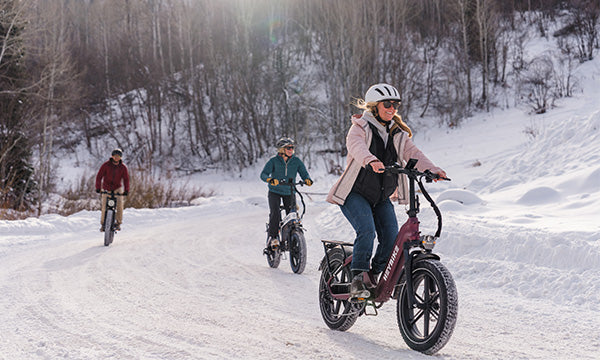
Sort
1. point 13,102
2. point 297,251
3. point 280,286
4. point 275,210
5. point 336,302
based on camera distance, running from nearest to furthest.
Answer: point 336,302 < point 280,286 < point 297,251 < point 275,210 < point 13,102

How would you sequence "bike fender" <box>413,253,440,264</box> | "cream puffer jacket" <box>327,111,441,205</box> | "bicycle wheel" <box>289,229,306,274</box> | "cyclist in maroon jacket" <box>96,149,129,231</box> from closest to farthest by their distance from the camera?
"bike fender" <box>413,253,440,264</box>, "cream puffer jacket" <box>327,111,441,205</box>, "bicycle wheel" <box>289,229,306,274</box>, "cyclist in maroon jacket" <box>96,149,129,231</box>

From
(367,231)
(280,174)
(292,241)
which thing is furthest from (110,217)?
(367,231)

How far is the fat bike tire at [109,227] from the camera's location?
37.1ft

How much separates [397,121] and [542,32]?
4353cm

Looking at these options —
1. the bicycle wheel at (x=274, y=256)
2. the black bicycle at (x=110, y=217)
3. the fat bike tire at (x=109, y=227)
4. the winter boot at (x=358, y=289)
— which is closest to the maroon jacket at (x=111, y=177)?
the black bicycle at (x=110, y=217)

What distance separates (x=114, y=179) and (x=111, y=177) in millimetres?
82

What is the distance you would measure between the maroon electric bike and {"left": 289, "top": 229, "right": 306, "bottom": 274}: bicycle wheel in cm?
339

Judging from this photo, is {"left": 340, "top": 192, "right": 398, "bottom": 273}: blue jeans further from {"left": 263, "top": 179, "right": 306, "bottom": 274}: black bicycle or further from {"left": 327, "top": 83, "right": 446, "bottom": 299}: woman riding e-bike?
{"left": 263, "top": 179, "right": 306, "bottom": 274}: black bicycle

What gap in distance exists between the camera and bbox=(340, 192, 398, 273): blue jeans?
14.9 ft

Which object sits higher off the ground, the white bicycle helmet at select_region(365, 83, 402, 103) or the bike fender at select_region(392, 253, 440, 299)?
the white bicycle helmet at select_region(365, 83, 402, 103)

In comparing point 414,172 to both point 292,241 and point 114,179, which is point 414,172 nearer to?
point 292,241

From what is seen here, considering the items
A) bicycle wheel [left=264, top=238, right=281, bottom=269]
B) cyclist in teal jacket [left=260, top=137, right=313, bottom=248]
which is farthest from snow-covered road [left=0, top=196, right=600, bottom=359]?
cyclist in teal jacket [left=260, top=137, right=313, bottom=248]

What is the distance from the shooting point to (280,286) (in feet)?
23.4

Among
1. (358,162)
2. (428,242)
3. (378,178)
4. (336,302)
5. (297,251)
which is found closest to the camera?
(428,242)
